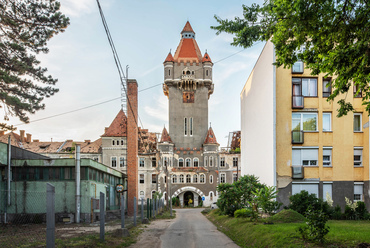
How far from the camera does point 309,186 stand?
2905cm

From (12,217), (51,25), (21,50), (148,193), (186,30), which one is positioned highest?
(186,30)

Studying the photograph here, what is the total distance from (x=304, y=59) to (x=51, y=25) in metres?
13.9

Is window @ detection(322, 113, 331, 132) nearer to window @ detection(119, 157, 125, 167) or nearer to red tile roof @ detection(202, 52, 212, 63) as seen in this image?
window @ detection(119, 157, 125, 167)

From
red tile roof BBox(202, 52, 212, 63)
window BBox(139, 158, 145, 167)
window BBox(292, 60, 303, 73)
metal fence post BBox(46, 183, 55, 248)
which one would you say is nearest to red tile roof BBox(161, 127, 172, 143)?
window BBox(139, 158, 145, 167)

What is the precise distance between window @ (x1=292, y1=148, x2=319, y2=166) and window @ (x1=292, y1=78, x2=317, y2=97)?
446 cm

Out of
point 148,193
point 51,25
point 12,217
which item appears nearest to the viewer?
point 51,25

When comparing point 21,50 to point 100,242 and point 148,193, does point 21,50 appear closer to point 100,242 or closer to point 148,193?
point 100,242

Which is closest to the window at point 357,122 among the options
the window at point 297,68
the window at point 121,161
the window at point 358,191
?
the window at point 358,191

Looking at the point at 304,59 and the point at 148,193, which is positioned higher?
the point at 304,59

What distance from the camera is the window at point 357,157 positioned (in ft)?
96.9

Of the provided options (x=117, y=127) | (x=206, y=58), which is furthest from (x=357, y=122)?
(x=206, y=58)

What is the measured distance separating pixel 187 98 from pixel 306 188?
5166 centimetres

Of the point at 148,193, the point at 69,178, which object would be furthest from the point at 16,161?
the point at 148,193

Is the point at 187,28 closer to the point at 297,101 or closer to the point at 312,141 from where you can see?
the point at 297,101
